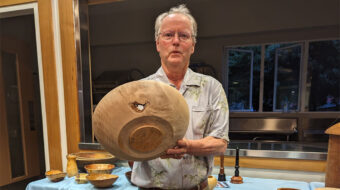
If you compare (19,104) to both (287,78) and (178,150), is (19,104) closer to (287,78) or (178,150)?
(178,150)

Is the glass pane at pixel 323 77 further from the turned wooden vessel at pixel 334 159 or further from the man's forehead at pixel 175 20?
the man's forehead at pixel 175 20

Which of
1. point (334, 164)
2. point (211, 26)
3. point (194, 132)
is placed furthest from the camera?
point (211, 26)

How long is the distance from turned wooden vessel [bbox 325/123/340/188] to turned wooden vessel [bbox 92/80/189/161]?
1173 millimetres

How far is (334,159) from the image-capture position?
1293 millimetres

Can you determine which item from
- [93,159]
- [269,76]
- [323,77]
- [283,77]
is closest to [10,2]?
[93,159]

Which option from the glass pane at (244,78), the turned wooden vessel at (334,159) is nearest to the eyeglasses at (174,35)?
the turned wooden vessel at (334,159)

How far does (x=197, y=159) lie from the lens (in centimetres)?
95

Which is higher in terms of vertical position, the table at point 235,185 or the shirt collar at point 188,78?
the shirt collar at point 188,78

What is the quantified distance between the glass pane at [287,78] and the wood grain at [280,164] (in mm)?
2799

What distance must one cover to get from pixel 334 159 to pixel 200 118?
1032mm

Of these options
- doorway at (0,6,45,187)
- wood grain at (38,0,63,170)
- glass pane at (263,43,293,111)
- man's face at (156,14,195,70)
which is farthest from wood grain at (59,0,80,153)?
glass pane at (263,43,293,111)

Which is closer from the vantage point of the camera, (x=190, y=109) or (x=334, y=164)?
(x=190, y=109)

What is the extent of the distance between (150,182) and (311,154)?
1.51 m

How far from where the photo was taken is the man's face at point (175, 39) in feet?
2.75
